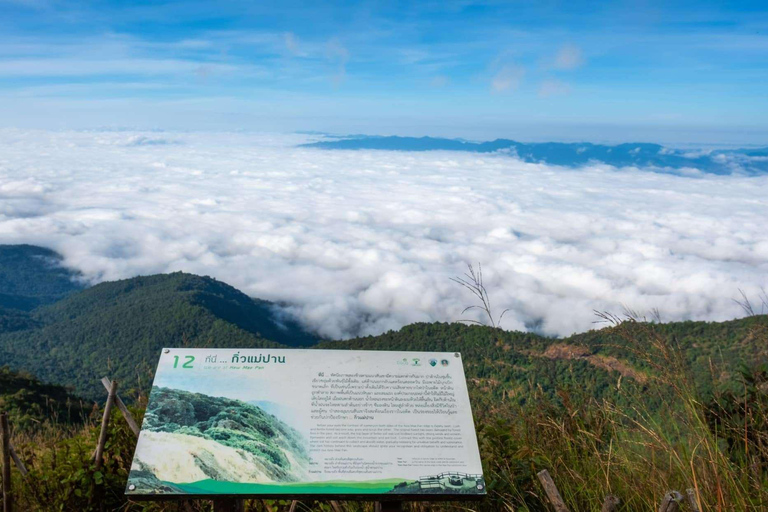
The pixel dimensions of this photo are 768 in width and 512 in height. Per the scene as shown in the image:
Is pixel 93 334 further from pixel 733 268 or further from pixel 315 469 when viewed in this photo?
pixel 733 268

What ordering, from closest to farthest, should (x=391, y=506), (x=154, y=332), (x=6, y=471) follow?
(x=391, y=506), (x=6, y=471), (x=154, y=332)

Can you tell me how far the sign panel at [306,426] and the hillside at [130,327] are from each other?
160 ft

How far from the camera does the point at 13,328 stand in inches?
3231

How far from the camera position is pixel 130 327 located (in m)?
71.6

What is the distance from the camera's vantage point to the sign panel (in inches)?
125

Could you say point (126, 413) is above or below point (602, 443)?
above

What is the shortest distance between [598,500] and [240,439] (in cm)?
244

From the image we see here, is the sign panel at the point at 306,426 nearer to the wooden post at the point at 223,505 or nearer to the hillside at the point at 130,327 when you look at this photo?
the wooden post at the point at 223,505

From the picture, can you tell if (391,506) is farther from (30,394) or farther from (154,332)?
(154,332)

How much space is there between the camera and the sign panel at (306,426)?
3.17 meters

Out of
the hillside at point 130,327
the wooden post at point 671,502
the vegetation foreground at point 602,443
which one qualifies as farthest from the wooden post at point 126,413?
the hillside at point 130,327

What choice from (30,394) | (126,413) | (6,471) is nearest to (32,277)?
(30,394)

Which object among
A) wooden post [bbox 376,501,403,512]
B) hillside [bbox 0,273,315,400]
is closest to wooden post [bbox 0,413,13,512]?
wooden post [bbox 376,501,403,512]

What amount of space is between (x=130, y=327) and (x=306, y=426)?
7619 centimetres
